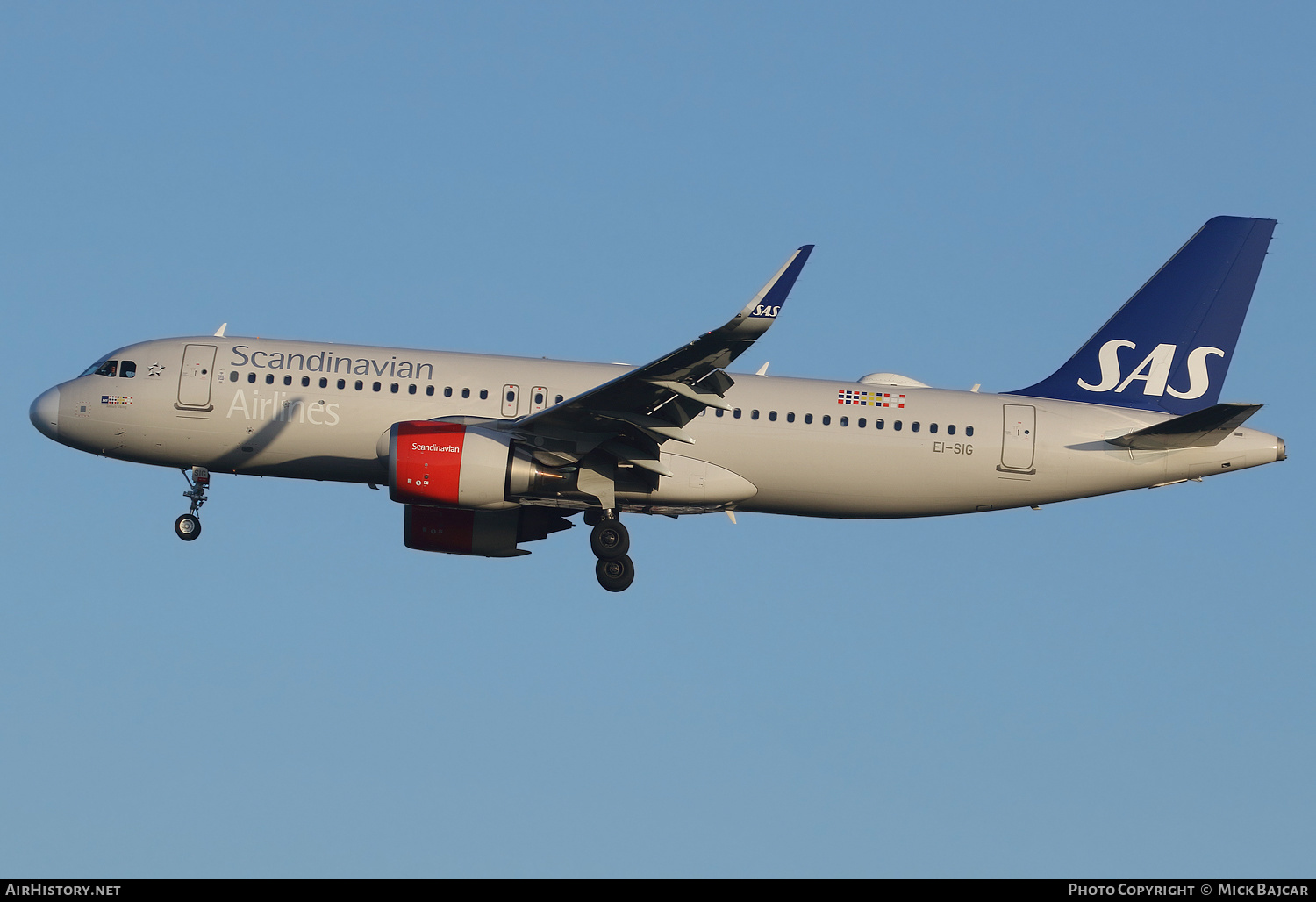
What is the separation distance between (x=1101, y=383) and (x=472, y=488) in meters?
15.3

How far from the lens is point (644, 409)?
3175 cm

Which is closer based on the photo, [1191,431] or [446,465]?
[446,465]

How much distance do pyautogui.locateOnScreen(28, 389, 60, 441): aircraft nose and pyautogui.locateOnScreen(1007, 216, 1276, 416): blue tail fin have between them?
22556 millimetres

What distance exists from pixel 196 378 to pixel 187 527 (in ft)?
11.8

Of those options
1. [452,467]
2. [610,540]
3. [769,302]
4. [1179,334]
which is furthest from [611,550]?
[1179,334]

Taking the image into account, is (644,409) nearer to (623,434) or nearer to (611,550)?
(623,434)

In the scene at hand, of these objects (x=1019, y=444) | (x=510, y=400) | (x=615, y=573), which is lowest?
(x=615, y=573)

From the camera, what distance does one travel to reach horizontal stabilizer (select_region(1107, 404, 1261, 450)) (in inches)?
1280

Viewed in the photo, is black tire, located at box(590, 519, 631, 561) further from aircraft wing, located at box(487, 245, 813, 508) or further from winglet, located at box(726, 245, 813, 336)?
winglet, located at box(726, 245, 813, 336)

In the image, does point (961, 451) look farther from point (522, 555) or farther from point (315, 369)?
point (315, 369)

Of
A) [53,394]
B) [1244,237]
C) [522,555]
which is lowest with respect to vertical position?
[522,555]

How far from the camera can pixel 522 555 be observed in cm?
3722

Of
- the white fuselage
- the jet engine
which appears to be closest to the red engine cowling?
the jet engine

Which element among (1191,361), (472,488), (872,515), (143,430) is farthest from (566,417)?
(1191,361)
